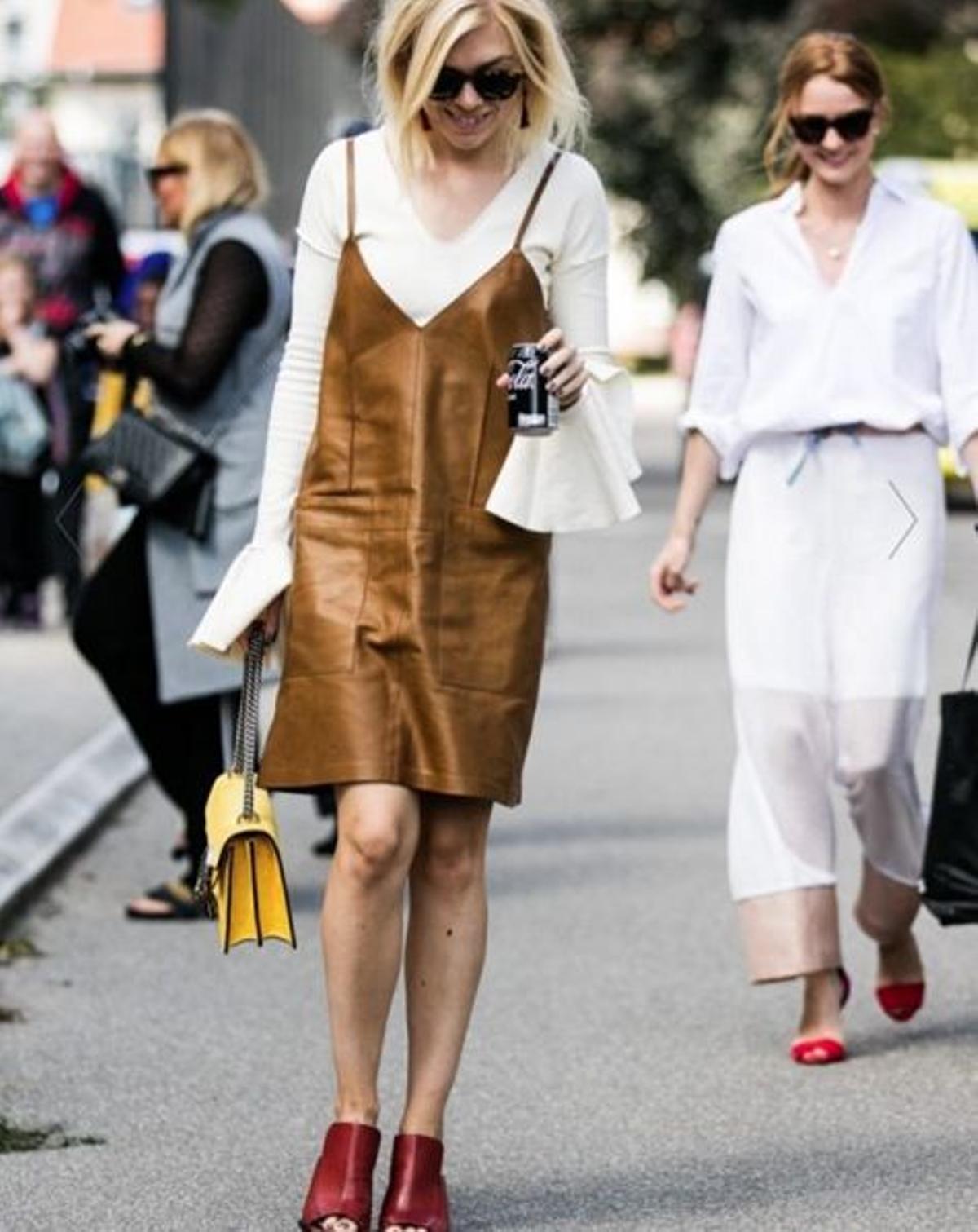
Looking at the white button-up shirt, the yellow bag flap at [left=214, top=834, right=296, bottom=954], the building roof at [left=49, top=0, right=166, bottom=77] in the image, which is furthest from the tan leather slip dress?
the building roof at [left=49, top=0, right=166, bottom=77]

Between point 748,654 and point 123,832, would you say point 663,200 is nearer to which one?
point 123,832

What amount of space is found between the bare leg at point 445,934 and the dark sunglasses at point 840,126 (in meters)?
1.98

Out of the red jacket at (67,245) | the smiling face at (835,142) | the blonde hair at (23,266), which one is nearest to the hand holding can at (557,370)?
the smiling face at (835,142)

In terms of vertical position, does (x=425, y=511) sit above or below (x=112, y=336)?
above

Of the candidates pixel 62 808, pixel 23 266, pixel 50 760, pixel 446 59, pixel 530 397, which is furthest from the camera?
pixel 23 266

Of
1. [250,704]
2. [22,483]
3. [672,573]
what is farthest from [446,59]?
[22,483]

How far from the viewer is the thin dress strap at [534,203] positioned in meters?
5.63

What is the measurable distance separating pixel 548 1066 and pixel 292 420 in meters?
1.89

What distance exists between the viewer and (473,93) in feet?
18.1

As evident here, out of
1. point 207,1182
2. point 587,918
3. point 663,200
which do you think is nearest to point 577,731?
point 587,918

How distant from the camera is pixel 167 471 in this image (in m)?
8.87

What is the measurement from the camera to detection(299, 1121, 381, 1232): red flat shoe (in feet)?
17.9

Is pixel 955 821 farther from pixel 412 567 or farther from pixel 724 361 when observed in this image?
pixel 412 567

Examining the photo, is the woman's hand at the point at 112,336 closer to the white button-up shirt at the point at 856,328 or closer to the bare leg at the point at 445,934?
the white button-up shirt at the point at 856,328
